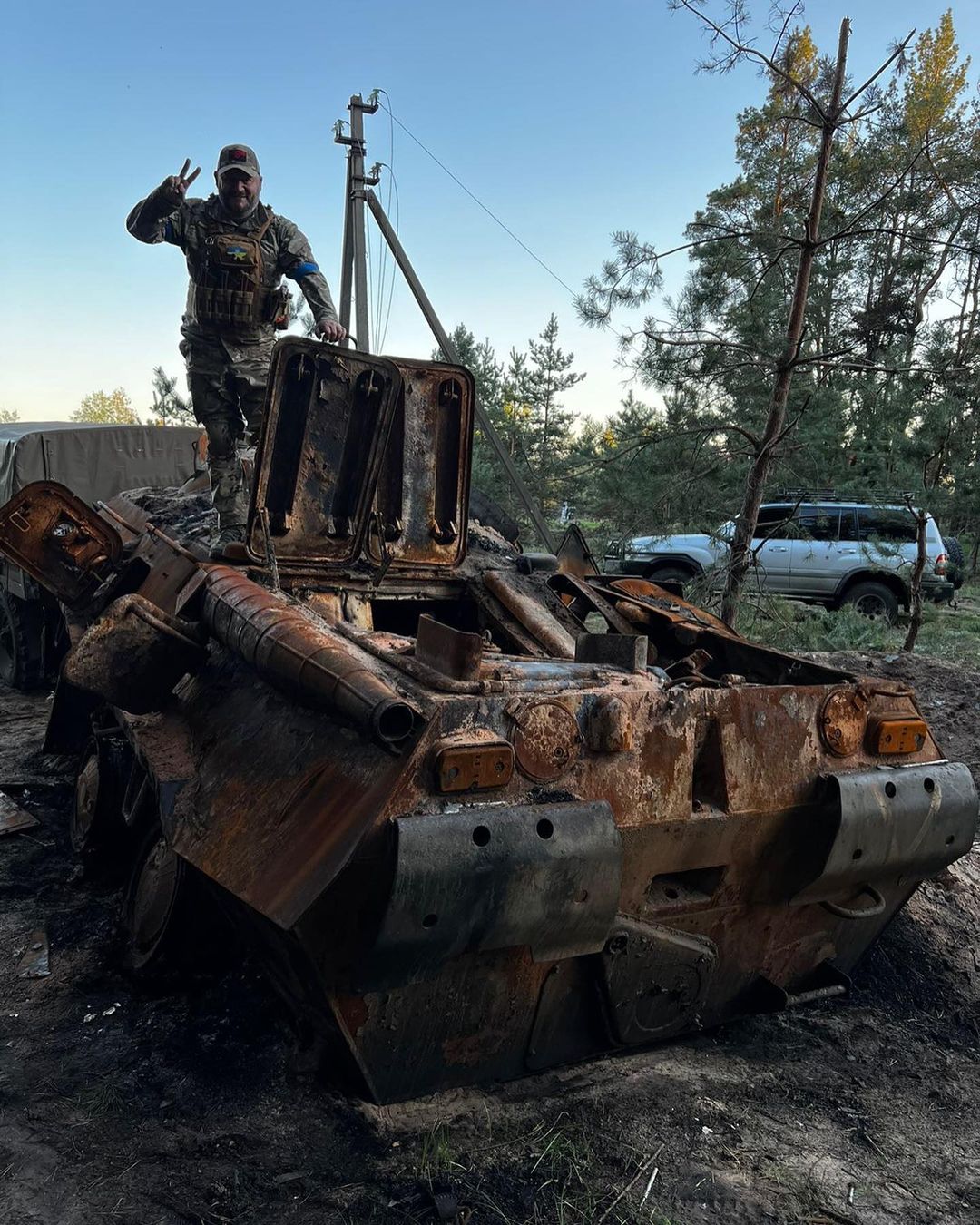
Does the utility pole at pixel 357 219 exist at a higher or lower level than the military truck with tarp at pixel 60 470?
higher

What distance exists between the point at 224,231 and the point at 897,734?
477cm

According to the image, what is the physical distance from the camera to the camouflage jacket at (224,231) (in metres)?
5.77

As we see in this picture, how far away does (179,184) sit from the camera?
559 centimetres

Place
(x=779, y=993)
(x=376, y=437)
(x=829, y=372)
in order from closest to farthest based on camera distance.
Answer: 1. (x=779, y=993)
2. (x=376, y=437)
3. (x=829, y=372)

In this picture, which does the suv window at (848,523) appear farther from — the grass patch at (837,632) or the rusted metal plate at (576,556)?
the rusted metal plate at (576,556)

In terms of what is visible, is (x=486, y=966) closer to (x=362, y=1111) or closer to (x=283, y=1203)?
(x=362, y=1111)

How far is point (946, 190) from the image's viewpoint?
1036 cm

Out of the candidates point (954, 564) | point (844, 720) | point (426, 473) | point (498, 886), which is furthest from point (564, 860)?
point (954, 564)

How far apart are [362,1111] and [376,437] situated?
9.67 feet

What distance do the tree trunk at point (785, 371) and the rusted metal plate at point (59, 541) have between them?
19.2 ft

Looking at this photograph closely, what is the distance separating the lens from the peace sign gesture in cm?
558

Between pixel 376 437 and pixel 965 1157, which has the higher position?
→ pixel 376 437

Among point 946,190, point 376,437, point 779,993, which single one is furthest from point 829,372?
point 779,993

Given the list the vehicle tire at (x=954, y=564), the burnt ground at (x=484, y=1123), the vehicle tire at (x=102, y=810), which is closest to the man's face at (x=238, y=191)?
the vehicle tire at (x=102, y=810)
